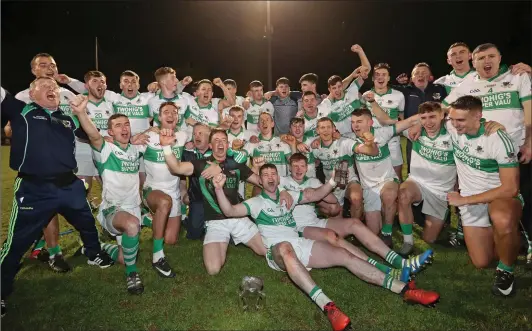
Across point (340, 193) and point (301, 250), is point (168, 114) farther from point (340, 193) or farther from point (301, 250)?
point (340, 193)

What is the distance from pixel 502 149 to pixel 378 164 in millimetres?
1957

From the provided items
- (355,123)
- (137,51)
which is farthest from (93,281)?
(137,51)

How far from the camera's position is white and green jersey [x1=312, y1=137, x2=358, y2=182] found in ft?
20.5

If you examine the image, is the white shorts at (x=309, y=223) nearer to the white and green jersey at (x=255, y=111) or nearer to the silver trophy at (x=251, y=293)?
the silver trophy at (x=251, y=293)

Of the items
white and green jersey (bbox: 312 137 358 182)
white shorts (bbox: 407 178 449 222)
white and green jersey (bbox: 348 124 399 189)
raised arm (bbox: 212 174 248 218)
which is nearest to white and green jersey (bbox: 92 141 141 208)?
raised arm (bbox: 212 174 248 218)

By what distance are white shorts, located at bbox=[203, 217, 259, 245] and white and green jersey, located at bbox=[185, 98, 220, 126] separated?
259 cm

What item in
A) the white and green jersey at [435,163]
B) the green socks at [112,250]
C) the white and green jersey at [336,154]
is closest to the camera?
the green socks at [112,250]

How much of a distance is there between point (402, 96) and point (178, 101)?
13.9 feet

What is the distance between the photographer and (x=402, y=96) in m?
7.12

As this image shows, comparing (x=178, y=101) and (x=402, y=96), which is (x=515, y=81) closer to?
(x=402, y=96)

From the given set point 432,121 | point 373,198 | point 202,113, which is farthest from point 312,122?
point 432,121

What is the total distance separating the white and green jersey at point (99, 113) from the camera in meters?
6.82

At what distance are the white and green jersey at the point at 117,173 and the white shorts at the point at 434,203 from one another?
4.24 m

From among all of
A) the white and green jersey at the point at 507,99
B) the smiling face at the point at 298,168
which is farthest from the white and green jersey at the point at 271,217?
the white and green jersey at the point at 507,99
